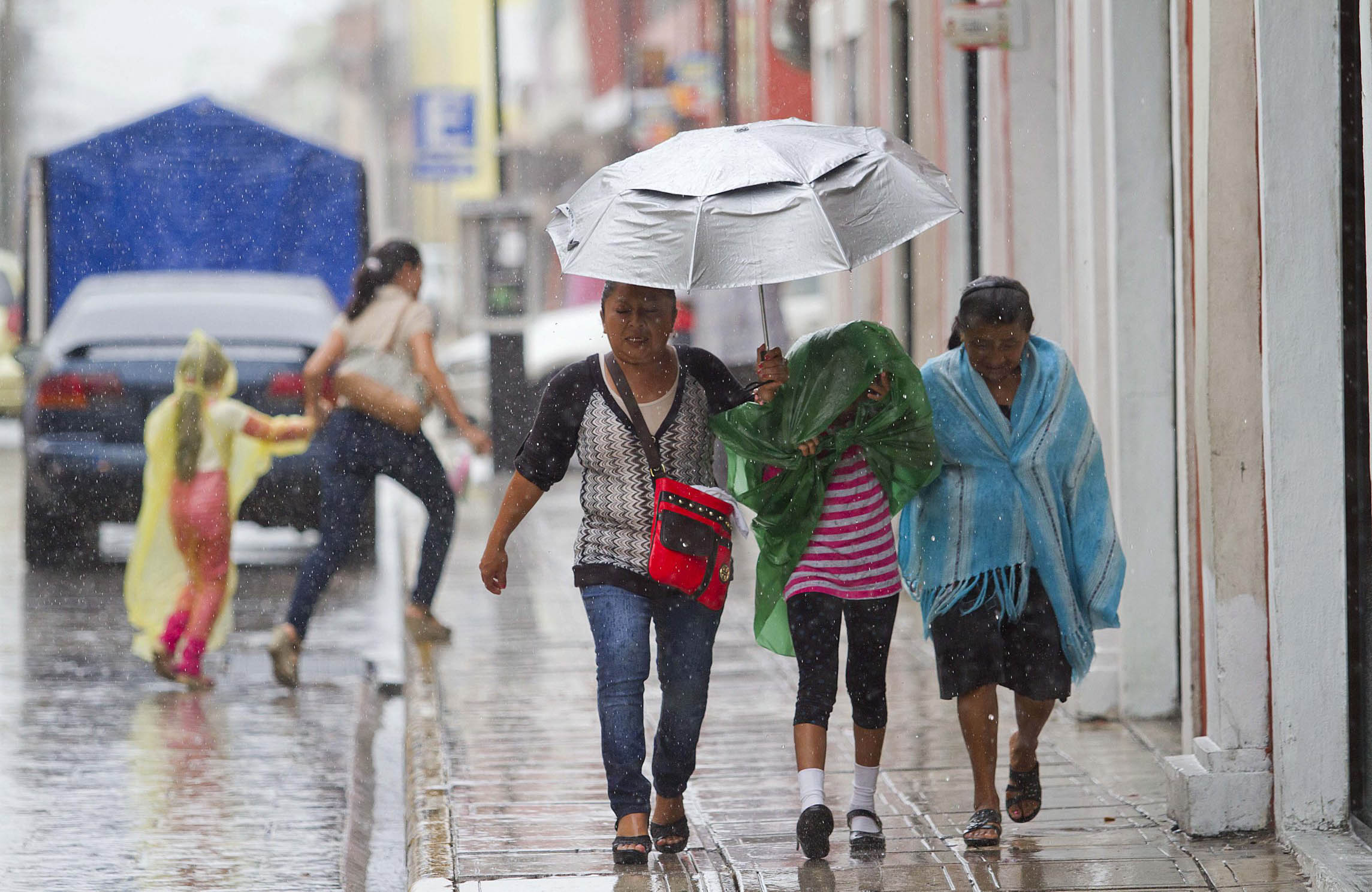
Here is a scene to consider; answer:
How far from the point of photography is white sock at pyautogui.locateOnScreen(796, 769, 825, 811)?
18.2ft

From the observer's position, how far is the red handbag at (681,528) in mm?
5441

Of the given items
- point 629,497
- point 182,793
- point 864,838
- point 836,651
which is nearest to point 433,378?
point 182,793

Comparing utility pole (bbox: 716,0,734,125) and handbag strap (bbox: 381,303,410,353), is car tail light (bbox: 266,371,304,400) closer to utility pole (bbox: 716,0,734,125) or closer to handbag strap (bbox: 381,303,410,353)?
handbag strap (bbox: 381,303,410,353)

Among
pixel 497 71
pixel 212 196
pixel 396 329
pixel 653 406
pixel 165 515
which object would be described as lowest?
pixel 165 515

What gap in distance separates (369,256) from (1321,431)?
501 centimetres

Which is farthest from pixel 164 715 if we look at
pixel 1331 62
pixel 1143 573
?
pixel 1331 62

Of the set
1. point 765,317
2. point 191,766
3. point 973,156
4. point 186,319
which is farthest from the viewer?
point 186,319

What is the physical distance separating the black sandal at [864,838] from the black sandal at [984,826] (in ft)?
0.77

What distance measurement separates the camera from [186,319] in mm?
12938

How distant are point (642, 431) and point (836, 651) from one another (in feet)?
2.65

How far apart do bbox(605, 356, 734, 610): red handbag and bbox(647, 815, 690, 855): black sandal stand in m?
0.65

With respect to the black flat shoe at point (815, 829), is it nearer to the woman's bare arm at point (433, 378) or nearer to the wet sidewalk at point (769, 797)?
the wet sidewalk at point (769, 797)

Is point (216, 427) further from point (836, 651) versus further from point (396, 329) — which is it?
point (836, 651)

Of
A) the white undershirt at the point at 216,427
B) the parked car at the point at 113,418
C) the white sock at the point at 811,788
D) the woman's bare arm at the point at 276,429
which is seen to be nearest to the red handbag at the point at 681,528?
the white sock at the point at 811,788
